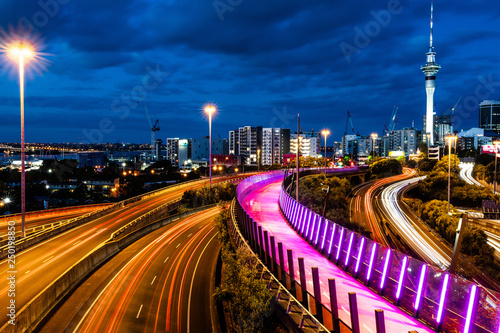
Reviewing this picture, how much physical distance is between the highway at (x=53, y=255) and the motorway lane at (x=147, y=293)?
66.3 inches

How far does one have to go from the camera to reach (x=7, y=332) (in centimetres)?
1334

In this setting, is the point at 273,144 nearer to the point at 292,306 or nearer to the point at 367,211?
the point at 367,211

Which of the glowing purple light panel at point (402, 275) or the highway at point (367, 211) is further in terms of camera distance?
the highway at point (367, 211)

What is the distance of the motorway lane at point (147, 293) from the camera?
52.9ft

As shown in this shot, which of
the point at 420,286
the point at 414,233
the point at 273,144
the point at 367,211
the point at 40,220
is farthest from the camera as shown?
the point at 273,144

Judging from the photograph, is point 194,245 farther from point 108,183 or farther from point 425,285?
point 108,183

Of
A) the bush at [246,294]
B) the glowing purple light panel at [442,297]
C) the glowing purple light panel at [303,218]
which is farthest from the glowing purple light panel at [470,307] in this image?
the glowing purple light panel at [303,218]

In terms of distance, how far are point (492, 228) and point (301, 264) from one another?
132 ft

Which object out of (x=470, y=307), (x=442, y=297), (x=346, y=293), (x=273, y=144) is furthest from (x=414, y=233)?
(x=273, y=144)

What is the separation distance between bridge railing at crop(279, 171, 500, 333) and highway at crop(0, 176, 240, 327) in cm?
1446

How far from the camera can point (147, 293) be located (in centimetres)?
1964

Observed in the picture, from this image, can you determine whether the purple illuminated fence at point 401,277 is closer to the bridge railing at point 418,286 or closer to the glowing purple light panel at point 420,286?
the bridge railing at point 418,286

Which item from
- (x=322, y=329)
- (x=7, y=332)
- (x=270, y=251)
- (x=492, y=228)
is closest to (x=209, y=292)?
(x=270, y=251)

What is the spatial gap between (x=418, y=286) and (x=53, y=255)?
2256cm
